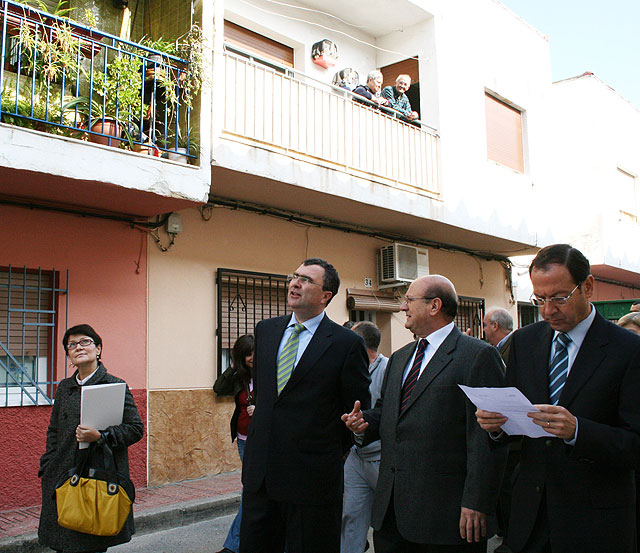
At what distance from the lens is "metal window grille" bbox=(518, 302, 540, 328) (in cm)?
1558

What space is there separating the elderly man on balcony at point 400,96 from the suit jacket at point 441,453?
27.6ft

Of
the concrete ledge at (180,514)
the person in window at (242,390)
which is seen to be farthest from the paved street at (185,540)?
the person in window at (242,390)

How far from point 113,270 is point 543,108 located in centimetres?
1036

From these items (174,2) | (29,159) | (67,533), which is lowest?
(67,533)

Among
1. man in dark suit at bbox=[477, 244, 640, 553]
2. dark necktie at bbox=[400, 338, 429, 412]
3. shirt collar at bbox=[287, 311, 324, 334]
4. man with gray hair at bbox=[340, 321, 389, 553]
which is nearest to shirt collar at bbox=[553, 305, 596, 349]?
man in dark suit at bbox=[477, 244, 640, 553]

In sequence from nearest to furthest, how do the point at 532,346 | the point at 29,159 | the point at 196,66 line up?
the point at 532,346, the point at 29,159, the point at 196,66

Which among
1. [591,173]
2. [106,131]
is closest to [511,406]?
[106,131]

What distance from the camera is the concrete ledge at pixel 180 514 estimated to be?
655cm

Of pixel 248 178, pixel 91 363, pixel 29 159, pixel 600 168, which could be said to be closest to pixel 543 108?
pixel 600 168

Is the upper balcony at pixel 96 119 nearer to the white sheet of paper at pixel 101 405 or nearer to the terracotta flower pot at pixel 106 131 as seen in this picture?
the terracotta flower pot at pixel 106 131

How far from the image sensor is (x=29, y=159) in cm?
648

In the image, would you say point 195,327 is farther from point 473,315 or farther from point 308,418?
point 473,315

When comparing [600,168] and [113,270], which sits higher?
[600,168]

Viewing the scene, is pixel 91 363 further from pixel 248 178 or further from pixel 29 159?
pixel 248 178
